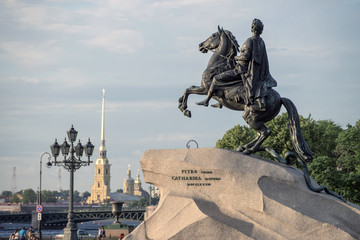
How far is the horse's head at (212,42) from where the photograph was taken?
18.6 meters

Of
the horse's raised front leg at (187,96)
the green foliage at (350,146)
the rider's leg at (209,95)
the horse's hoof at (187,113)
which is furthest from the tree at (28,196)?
the rider's leg at (209,95)

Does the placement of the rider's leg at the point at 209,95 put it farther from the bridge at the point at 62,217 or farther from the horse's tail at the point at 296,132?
the bridge at the point at 62,217

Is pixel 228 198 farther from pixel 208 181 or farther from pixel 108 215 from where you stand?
pixel 108 215

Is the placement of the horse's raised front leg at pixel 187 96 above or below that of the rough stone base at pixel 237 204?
above

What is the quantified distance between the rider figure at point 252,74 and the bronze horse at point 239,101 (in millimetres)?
159

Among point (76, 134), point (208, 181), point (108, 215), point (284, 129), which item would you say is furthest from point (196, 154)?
point (108, 215)

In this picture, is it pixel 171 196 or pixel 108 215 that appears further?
pixel 108 215

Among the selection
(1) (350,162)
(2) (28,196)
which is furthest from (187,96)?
(2) (28,196)

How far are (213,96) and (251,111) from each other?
1.12 m

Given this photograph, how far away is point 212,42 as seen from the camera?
18.7 m

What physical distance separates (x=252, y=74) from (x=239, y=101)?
0.78 metres

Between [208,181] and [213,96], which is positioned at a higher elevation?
[213,96]

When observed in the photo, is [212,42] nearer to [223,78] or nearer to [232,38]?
[232,38]

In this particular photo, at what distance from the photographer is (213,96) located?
1792 cm
